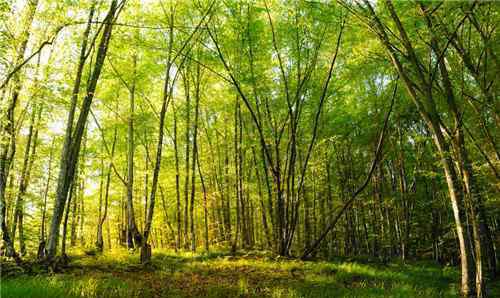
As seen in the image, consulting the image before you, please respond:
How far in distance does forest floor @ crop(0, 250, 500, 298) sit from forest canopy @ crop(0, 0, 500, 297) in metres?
0.92

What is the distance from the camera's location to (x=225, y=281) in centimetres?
734

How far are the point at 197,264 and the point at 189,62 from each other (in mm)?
9113

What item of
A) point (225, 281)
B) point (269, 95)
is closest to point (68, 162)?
point (225, 281)

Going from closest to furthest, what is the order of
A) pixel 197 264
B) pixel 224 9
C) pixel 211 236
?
pixel 197 264, pixel 224 9, pixel 211 236

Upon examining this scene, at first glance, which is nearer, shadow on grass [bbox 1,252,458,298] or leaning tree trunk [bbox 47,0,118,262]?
shadow on grass [bbox 1,252,458,298]

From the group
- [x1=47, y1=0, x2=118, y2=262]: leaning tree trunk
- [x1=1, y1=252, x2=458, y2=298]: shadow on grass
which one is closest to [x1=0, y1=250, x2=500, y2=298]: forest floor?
[x1=1, y1=252, x2=458, y2=298]: shadow on grass

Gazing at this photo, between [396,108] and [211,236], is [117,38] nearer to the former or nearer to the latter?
[396,108]

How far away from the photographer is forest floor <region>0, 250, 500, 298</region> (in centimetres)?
567

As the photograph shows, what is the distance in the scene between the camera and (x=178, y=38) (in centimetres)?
1326

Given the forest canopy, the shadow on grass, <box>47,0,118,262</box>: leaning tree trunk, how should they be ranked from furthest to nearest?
<box>47,0,118,262</box>: leaning tree trunk, the forest canopy, the shadow on grass

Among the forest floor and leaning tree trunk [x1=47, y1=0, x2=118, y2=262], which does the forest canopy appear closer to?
leaning tree trunk [x1=47, y1=0, x2=118, y2=262]

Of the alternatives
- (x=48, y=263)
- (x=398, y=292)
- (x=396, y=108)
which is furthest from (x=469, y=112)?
(x=48, y=263)

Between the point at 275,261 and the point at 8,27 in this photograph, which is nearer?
the point at 8,27

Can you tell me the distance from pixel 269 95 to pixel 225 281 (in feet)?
29.3
